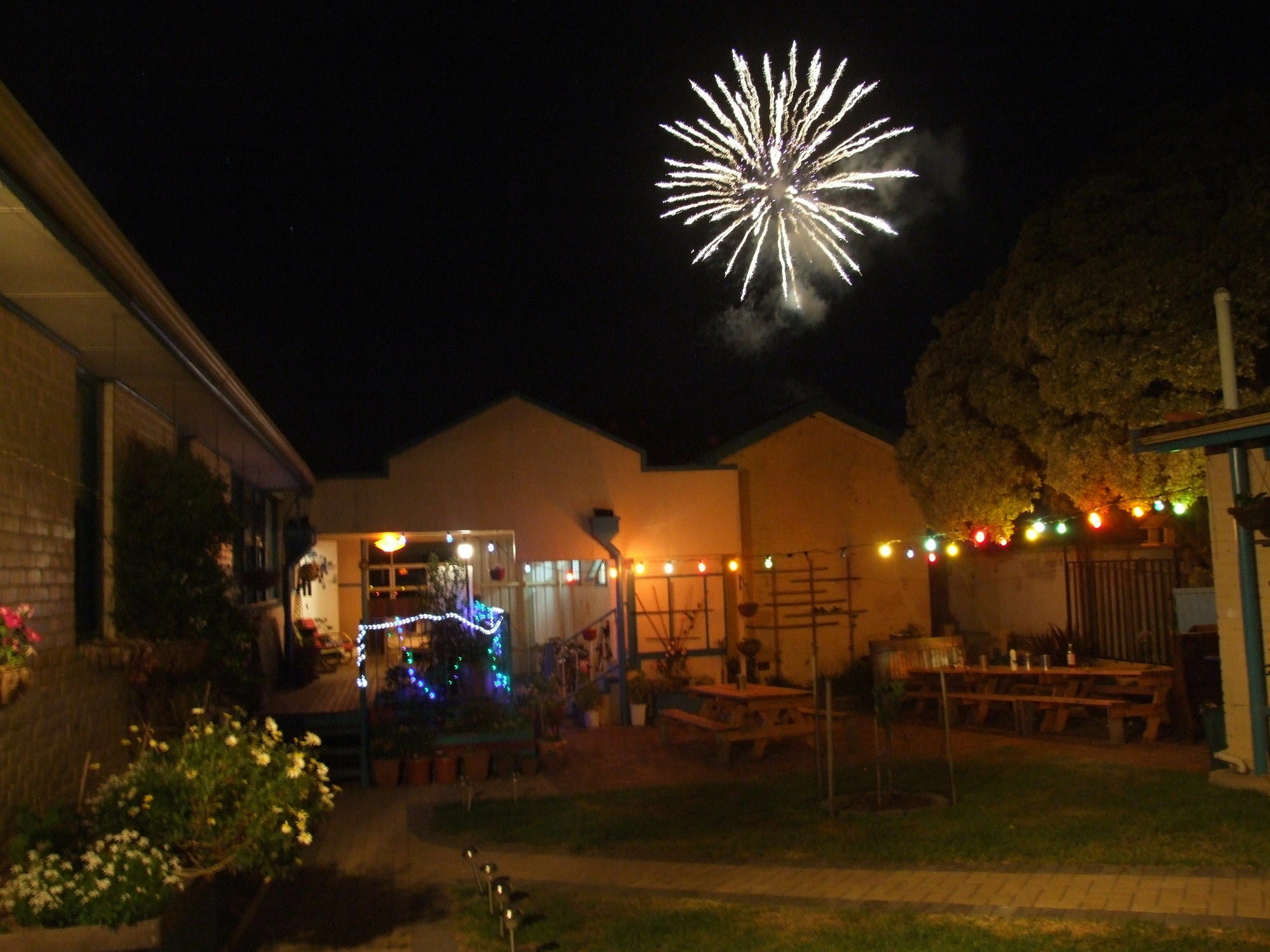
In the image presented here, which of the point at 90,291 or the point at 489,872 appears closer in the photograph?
the point at 90,291

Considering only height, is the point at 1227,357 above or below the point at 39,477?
above

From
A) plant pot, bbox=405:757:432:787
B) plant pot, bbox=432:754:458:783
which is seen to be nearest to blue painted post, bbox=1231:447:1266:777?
plant pot, bbox=432:754:458:783

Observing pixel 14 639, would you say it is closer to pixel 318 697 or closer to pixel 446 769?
pixel 446 769

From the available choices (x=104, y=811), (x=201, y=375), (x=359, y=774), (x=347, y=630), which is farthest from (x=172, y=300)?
(x=347, y=630)

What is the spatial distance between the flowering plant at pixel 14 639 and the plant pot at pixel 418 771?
6.98 meters

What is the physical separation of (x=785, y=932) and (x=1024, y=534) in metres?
11.3

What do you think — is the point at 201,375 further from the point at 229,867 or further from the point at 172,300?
the point at 229,867

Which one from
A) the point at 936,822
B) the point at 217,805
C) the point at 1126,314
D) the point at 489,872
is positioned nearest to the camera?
the point at 217,805

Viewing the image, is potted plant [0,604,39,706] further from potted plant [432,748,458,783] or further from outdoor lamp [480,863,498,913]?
potted plant [432,748,458,783]

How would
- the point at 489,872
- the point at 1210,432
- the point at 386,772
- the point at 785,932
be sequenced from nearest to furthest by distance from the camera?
the point at 785,932 < the point at 489,872 < the point at 1210,432 < the point at 386,772

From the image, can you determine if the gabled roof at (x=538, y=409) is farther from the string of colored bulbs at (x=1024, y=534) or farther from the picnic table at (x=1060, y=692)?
the picnic table at (x=1060, y=692)

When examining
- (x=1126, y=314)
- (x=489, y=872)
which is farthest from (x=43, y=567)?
(x=1126, y=314)

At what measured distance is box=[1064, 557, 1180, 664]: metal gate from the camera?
1573cm

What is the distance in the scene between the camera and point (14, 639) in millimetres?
6086
